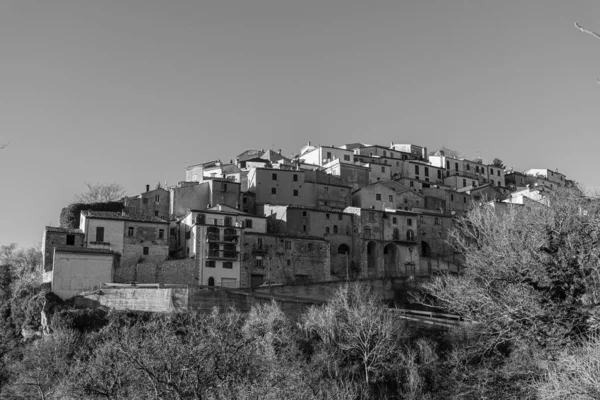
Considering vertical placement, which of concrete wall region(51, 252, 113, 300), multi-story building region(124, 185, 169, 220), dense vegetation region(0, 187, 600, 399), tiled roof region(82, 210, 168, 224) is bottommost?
dense vegetation region(0, 187, 600, 399)

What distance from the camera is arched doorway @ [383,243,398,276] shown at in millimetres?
62688

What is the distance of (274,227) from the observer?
201 ft

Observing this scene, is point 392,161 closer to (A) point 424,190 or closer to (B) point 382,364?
(A) point 424,190

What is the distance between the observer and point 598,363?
65.7ft

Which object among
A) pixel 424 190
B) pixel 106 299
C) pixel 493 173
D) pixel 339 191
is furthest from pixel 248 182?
pixel 493 173

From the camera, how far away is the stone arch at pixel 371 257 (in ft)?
204

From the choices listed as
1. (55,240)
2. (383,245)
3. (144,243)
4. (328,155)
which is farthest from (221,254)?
(328,155)

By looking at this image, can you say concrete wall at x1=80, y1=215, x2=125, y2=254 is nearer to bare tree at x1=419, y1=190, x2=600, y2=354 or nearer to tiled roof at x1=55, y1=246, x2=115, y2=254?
tiled roof at x1=55, y1=246, x2=115, y2=254

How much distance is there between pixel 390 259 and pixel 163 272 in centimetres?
2105

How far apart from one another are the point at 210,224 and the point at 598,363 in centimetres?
3871

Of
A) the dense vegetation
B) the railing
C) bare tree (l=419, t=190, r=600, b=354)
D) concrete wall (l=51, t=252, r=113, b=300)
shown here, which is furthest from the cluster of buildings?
bare tree (l=419, t=190, r=600, b=354)

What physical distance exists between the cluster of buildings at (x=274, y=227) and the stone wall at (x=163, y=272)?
75mm

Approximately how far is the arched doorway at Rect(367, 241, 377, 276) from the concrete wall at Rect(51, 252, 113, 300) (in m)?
23.8

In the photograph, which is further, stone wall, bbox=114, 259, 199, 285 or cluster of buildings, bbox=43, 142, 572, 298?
cluster of buildings, bbox=43, 142, 572, 298
